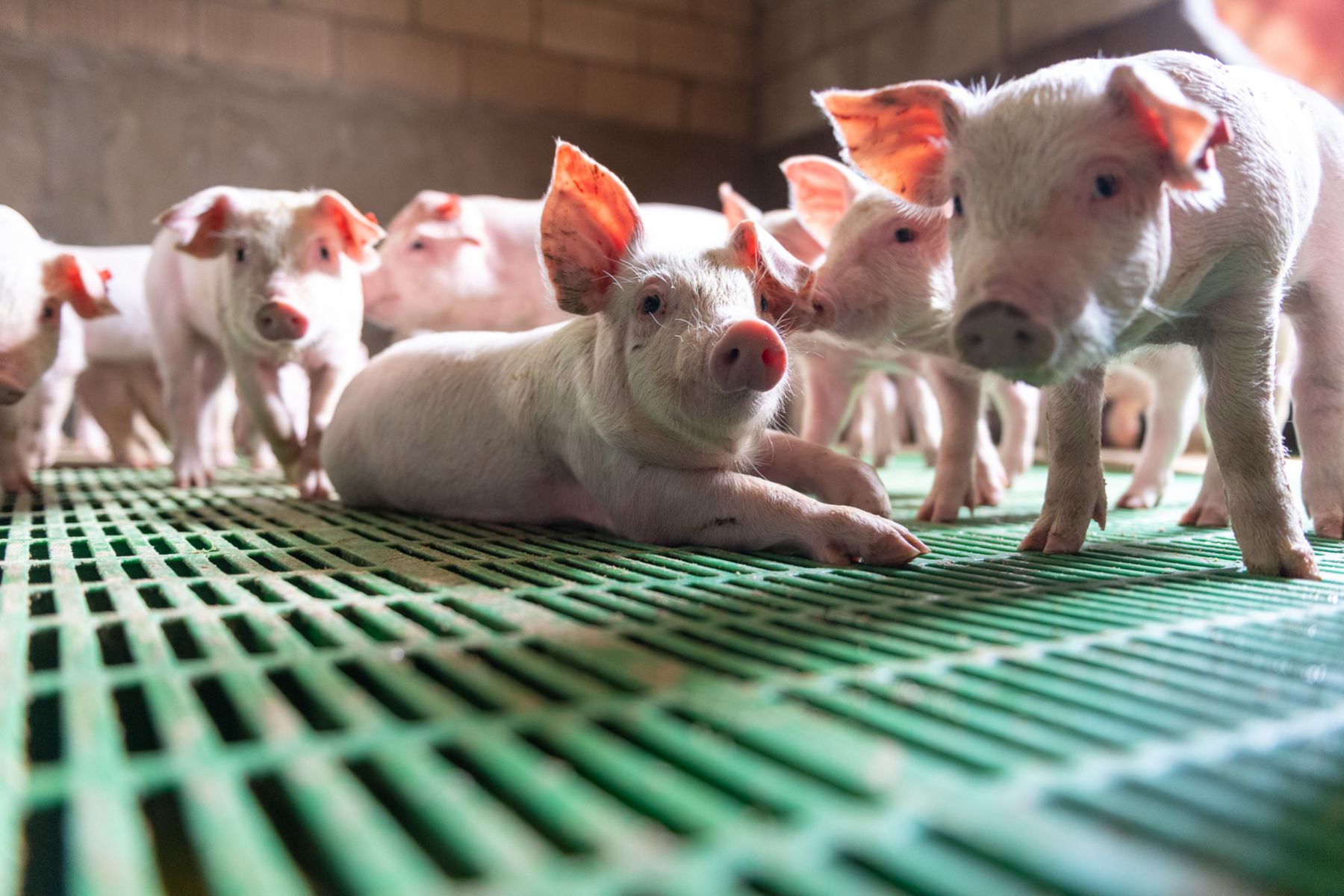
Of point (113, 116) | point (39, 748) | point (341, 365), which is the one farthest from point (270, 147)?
point (39, 748)

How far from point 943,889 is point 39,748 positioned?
1.05 meters

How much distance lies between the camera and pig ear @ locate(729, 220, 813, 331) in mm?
2270

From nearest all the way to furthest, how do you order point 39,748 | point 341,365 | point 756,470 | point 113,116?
point 39,748 → point 756,470 → point 341,365 → point 113,116

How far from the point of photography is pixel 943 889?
0.72 meters

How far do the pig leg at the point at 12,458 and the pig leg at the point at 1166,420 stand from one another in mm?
3699

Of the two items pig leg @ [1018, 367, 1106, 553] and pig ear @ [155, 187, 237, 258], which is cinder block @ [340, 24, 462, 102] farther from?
pig leg @ [1018, 367, 1106, 553]

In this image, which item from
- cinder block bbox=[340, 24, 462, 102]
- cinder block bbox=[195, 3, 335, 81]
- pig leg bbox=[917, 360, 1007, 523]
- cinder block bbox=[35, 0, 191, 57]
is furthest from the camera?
cinder block bbox=[340, 24, 462, 102]

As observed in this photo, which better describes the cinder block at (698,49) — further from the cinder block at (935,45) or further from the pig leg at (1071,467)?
the pig leg at (1071,467)

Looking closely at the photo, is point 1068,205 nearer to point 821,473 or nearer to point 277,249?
point 821,473

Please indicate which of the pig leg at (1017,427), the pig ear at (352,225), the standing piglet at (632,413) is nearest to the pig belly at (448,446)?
the standing piglet at (632,413)

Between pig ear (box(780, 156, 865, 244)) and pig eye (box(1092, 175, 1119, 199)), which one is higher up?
pig ear (box(780, 156, 865, 244))

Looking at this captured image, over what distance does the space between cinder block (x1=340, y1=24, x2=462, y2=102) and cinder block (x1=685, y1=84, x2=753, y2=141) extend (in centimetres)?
194

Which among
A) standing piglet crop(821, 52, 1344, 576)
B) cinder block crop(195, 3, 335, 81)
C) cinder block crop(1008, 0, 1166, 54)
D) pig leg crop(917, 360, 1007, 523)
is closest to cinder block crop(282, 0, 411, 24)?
cinder block crop(195, 3, 335, 81)

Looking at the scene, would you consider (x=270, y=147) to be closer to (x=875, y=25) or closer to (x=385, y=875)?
(x=875, y=25)
